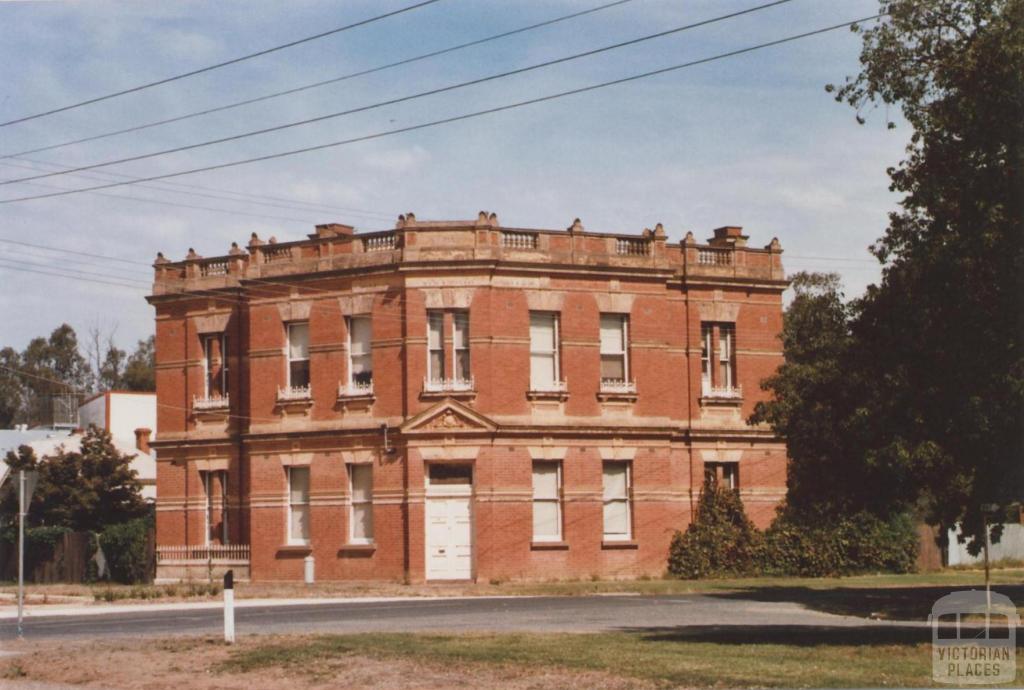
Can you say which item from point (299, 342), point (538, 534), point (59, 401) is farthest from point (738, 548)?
point (59, 401)

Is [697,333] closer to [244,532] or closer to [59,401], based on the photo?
[244,532]

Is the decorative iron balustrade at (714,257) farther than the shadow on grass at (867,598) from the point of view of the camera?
Yes

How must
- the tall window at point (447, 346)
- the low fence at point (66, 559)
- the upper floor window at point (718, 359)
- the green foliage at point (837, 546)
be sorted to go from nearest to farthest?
the tall window at point (447, 346) < the green foliage at point (837, 546) < the upper floor window at point (718, 359) < the low fence at point (66, 559)

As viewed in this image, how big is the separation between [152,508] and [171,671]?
3659 cm

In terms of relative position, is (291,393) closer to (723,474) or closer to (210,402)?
(210,402)

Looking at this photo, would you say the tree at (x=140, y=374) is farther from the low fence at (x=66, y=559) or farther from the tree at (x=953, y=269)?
the tree at (x=953, y=269)

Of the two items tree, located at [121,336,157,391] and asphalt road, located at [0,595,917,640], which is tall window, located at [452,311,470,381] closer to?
asphalt road, located at [0,595,917,640]

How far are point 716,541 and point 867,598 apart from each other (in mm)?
10635

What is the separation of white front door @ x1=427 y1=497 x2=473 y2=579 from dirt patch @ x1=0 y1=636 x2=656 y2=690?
19.8m

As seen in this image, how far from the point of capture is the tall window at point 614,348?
4047 cm

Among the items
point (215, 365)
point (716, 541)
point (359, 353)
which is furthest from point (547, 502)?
point (215, 365)

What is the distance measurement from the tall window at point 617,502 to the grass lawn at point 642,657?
1973 cm


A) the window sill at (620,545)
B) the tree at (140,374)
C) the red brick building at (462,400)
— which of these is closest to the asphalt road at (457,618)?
the red brick building at (462,400)

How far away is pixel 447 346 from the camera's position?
39.0m
